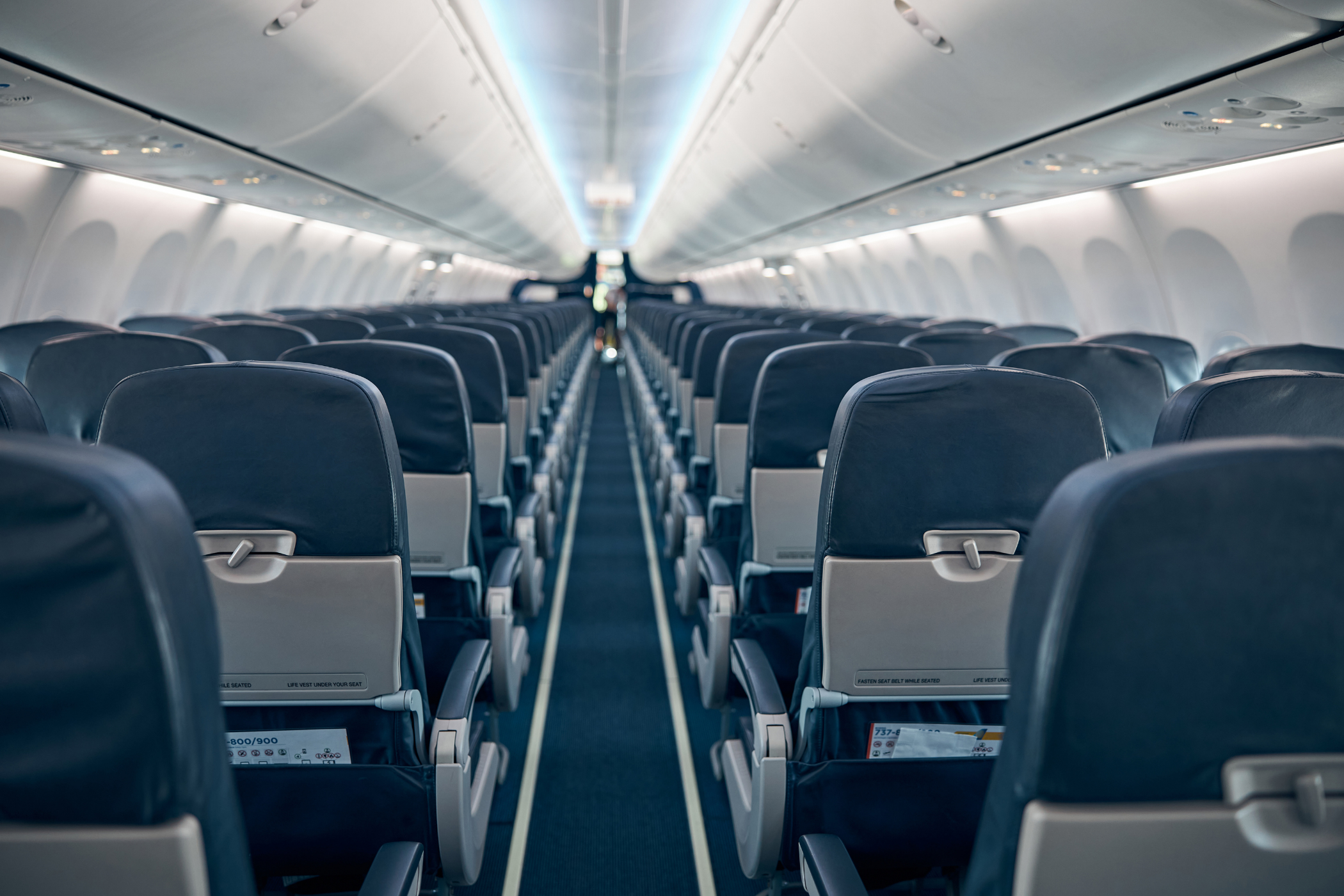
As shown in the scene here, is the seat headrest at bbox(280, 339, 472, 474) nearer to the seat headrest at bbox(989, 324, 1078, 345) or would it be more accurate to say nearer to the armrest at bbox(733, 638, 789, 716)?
the armrest at bbox(733, 638, 789, 716)

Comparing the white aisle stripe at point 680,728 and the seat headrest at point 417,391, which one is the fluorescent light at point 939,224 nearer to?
the white aisle stripe at point 680,728

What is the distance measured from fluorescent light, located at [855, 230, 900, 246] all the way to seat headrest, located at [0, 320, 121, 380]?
32.6 feet

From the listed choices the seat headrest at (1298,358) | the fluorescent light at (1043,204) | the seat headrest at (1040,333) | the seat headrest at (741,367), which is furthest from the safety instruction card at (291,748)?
the fluorescent light at (1043,204)

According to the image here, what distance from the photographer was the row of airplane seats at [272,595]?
2.77ft

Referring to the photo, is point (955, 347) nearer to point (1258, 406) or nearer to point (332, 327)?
point (1258, 406)

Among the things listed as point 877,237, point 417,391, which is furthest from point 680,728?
point 877,237

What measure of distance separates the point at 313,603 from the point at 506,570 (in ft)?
4.91

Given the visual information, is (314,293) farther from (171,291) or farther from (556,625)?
(556,625)

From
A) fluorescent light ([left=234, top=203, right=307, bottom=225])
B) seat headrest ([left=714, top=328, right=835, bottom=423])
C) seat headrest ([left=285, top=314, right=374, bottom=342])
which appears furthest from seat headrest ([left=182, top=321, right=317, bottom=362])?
fluorescent light ([left=234, top=203, right=307, bottom=225])

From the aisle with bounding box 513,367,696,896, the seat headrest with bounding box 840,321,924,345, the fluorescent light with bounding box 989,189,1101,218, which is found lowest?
the aisle with bounding box 513,367,696,896

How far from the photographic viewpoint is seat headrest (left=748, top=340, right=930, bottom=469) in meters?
2.72

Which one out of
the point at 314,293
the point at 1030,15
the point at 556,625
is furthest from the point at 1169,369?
the point at 314,293

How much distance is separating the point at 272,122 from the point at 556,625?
355cm

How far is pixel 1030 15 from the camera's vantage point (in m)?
3.41
